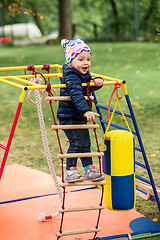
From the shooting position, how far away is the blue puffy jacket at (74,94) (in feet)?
12.8

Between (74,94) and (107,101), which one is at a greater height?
(74,94)

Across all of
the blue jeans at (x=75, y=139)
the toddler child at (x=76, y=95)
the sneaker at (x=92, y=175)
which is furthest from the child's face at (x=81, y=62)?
the sneaker at (x=92, y=175)

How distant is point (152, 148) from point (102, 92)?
192 inches

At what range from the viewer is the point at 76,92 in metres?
3.92

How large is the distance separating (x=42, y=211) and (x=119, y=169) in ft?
3.63

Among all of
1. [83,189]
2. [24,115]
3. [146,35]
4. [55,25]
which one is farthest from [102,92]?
[55,25]

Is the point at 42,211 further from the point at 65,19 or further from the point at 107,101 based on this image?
the point at 65,19

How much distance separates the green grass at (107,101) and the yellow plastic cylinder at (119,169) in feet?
2.30

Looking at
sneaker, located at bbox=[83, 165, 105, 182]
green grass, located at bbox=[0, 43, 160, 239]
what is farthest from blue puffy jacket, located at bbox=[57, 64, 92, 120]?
green grass, located at bbox=[0, 43, 160, 239]

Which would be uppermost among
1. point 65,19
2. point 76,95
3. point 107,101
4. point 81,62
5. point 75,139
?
point 65,19

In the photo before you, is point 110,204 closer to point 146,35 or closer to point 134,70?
point 134,70

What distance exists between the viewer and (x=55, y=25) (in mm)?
53781

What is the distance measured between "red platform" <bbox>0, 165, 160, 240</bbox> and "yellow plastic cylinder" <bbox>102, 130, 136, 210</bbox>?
31cm

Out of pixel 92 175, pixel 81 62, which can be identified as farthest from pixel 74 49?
pixel 92 175
